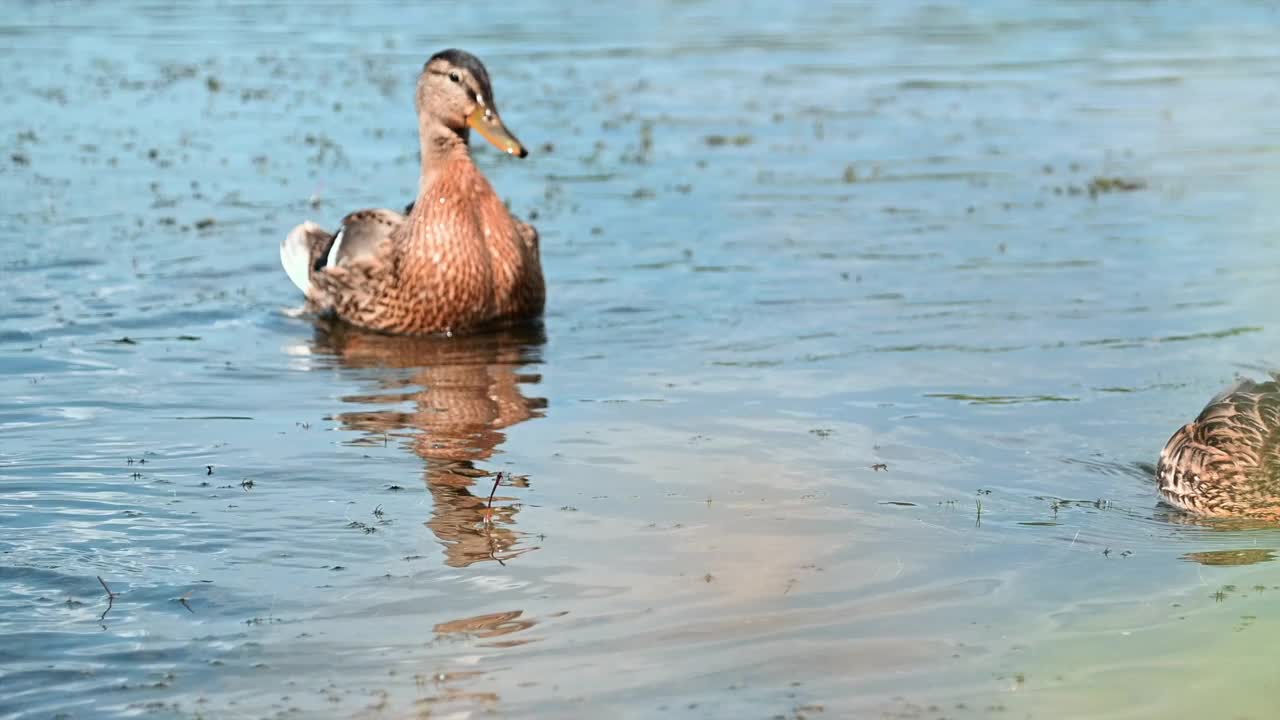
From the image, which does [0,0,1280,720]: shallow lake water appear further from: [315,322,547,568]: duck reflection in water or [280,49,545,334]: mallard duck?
[280,49,545,334]: mallard duck

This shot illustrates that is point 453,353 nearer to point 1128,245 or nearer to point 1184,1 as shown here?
point 1128,245

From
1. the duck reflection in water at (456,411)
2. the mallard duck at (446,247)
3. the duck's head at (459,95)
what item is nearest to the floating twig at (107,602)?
the duck reflection in water at (456,411)

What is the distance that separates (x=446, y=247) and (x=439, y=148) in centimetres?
86

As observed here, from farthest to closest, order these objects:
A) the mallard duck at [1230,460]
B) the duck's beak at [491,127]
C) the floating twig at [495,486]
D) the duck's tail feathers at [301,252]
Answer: the duck's tail feathers at [301,252]
the duck's beak at [491,127]
the mallard duck at [1230,460]
the floating twig at [495,486]

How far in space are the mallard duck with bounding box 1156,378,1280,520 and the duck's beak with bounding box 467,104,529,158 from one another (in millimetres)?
5563

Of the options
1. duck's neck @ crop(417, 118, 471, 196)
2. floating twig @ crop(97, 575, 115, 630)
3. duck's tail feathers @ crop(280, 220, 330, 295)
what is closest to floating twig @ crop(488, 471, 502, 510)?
floating twig @ crop(97, 575, 115, 630)

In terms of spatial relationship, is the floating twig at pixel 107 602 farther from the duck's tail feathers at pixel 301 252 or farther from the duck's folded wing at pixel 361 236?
the duck's tail feathers at pixel 301 252

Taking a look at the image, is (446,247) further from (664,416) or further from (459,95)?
(664,416)

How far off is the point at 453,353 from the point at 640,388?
1998 millimetres

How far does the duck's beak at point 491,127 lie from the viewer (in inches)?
530

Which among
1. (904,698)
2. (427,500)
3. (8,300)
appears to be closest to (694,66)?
(8,300)

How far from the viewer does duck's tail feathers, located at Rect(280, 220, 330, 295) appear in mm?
15016

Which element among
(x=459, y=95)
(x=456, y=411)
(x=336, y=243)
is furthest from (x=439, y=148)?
(x=456, y=411)

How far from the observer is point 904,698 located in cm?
677
